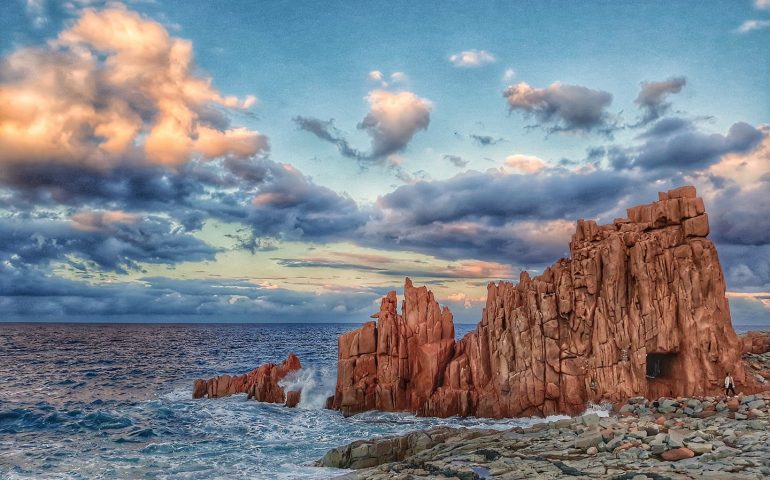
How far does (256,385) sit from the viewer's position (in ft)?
173

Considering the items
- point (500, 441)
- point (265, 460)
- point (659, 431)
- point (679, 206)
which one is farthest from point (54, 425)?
point (679, 206)

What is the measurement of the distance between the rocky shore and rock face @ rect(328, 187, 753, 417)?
4.84m

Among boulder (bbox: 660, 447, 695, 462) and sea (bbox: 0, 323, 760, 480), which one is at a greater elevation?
boulder (bbox: 660, 447, 695, 462)

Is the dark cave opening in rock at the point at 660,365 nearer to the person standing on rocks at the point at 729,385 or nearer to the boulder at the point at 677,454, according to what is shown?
the person standing on rocks at the point at 729,385

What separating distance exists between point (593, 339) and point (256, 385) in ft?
113

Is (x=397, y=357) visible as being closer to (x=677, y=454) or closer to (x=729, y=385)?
(x=729, y=385)

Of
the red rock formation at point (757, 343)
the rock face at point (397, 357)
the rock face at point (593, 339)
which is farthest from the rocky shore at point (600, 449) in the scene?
the red rock formation at point (757, 343)

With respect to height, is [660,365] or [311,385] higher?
[660,365]

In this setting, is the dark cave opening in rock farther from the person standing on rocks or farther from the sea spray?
the sea spray

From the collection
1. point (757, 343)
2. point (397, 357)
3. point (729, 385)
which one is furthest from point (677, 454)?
point (757, 343)

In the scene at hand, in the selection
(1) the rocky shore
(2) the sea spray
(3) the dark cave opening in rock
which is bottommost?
(2) the sea spray

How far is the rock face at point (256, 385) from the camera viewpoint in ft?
170

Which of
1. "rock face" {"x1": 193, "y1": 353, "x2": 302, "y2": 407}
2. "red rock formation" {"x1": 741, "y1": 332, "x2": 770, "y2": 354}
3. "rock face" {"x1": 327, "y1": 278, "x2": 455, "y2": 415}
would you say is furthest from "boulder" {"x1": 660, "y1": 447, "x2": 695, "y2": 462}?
"red rock formation" {"x1": 741, "y1": 332, "x2": 770, "y2": 354}

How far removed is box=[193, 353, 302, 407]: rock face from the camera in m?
51.8
